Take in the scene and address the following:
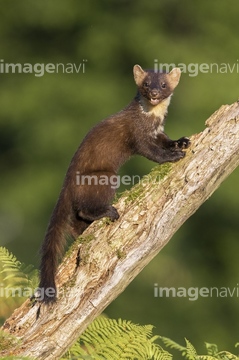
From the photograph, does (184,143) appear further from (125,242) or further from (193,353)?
(193,353)

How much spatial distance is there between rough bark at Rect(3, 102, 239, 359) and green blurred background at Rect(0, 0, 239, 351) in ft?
20.9

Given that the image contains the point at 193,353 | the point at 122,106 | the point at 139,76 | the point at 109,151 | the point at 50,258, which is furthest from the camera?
the point at 122,106

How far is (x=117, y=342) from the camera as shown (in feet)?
16.9

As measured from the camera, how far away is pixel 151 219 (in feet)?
17.4

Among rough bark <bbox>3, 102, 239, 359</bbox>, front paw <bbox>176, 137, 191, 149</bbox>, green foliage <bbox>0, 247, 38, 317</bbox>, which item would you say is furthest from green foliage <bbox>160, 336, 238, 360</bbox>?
front paw <bbox>176, 137, 191, 149</bbox>

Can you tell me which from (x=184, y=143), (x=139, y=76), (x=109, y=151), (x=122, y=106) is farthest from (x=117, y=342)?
(x=122, y=106)

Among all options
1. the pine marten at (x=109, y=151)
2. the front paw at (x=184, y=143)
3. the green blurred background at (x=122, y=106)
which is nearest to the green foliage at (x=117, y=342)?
the pine marten at (x=109, y=151)

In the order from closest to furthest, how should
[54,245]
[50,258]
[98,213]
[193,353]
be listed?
[193,353], [50,258], [54,245], [98,213]

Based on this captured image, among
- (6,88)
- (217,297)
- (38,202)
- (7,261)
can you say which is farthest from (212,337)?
(7,261)

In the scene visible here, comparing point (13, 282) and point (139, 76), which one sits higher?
point (139, 76)

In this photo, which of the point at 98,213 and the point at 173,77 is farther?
the point at 173,77

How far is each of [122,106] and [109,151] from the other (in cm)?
655

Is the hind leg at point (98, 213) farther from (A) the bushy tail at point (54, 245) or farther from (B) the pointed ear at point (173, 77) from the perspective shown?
(B) the pointed ear at point (173, 77)

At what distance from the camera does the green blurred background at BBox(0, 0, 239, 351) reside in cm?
1276
